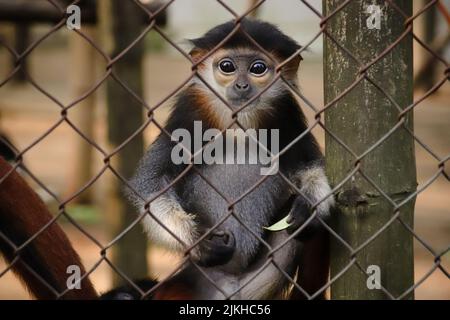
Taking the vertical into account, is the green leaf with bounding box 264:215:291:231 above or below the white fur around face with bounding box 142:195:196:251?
below

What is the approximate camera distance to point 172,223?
2986 millimetres

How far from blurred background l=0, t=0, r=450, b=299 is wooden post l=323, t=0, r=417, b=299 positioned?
781mm

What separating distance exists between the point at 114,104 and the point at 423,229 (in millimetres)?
3930

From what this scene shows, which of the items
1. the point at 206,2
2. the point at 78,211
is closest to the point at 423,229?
the point at 78,211

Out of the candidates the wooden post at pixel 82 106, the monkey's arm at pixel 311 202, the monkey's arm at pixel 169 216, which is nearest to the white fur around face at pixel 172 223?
the monkey's arm at pixel 169 216

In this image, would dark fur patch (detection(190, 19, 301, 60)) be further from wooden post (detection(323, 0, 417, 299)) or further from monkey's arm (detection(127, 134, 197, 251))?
wooden post (detection(323, 0, 417, 299))

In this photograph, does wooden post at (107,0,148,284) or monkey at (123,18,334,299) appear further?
wooden post at (107,0,148,284)

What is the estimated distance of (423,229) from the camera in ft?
24.7

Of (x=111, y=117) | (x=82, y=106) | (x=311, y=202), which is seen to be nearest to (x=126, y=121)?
(x=111, y=117)

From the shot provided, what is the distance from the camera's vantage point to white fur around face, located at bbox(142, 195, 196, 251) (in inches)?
117

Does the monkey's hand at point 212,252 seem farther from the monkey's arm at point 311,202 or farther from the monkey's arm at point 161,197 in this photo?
the monkey's arm at point 311,202

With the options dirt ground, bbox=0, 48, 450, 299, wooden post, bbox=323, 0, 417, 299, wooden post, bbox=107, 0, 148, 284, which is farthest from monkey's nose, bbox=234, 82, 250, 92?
wooden post, bbox=107, 0, 148, 284

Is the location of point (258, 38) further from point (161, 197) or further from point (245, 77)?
point (161, 197)

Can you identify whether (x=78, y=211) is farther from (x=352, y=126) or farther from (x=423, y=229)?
(x=352, y=126)
